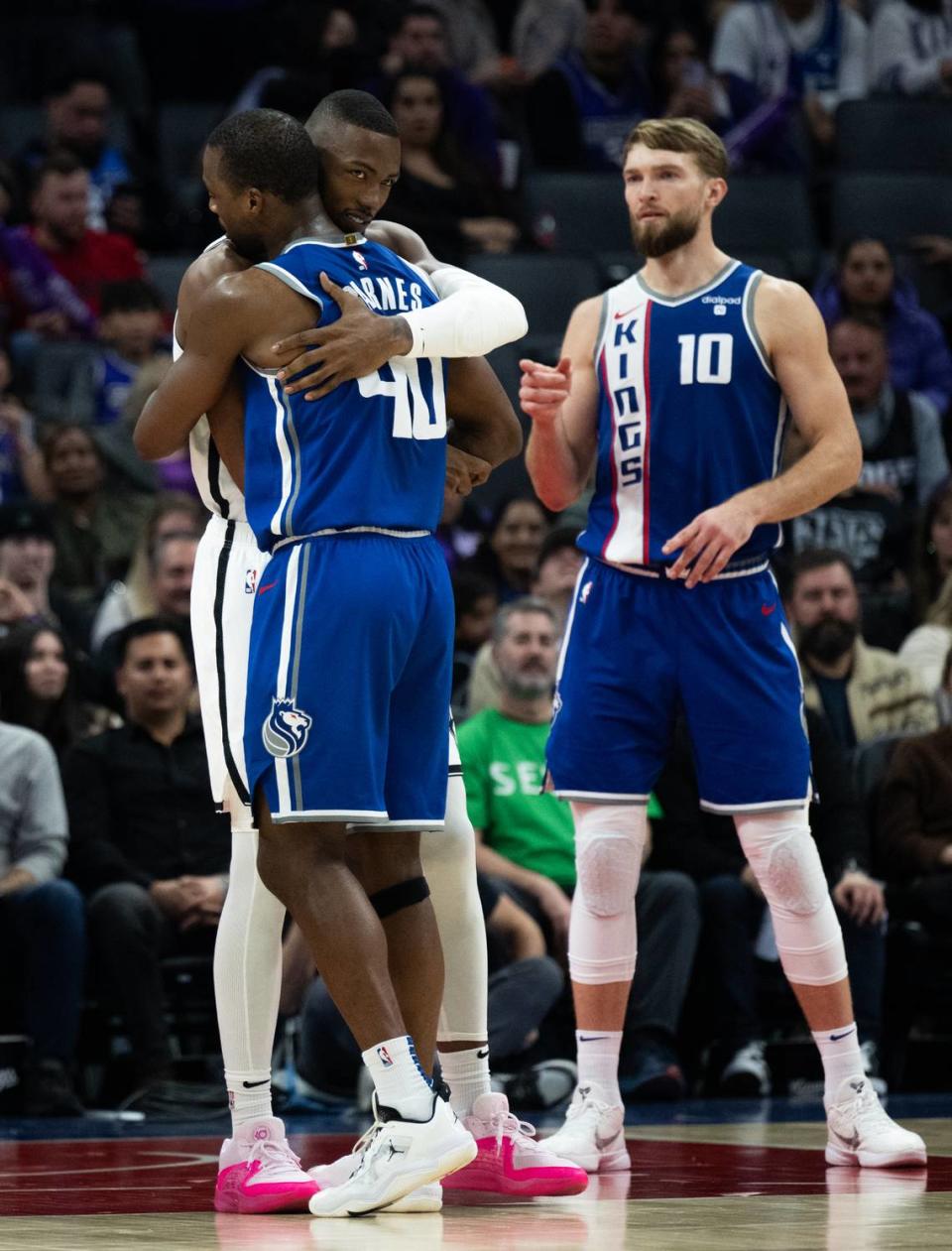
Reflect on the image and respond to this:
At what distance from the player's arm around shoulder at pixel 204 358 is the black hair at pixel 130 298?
5761 millimetres

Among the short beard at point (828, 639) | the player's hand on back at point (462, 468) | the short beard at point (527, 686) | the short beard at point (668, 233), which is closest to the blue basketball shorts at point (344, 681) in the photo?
the player's hand on back at point (462, 468)

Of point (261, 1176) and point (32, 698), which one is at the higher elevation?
point (32, 698)

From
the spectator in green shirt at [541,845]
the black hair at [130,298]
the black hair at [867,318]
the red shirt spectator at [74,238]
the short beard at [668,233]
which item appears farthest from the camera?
the red shirt spectator at [74,238]

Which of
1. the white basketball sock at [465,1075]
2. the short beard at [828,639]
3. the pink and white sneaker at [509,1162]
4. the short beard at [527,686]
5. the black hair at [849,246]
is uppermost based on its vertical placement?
the black hair at [849,246]

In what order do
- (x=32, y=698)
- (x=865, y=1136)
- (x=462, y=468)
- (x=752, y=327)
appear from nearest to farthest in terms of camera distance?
(x=462, y=468)
(x=865, y=1136)
(x=752, y=327)
(x=32, y=698)

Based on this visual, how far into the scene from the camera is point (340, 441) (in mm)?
3865

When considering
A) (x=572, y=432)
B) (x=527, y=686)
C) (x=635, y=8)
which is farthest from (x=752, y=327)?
(x=635, y=8)

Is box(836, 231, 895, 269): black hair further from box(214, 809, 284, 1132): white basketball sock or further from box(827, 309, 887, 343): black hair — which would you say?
box(214, 809, 284, 1132): white basketball sock

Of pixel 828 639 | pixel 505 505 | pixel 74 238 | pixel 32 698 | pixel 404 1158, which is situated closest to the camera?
pixel 404 1158

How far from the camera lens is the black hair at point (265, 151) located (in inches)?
152

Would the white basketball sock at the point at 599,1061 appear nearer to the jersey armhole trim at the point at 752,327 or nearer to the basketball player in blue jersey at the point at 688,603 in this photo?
the basketball player in blue jersey at the point at 688,603

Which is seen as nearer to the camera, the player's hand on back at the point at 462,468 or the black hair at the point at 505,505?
the player's hand on back at the point at 462,468

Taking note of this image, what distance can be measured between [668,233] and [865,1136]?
1.98 meters

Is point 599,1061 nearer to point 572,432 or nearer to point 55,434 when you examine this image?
point 572,432
